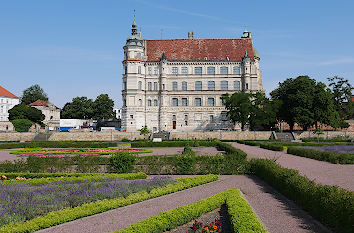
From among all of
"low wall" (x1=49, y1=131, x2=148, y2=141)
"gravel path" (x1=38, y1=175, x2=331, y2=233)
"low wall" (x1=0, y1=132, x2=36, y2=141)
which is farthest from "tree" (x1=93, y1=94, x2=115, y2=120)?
"gravel path" (x1=38, y1=175, x2=331, y2=233)

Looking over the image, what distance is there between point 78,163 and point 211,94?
58.0m

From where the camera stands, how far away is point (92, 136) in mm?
61188

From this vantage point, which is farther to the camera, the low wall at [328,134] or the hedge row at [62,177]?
the low wall at [328,134]

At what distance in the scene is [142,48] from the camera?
7531 cm

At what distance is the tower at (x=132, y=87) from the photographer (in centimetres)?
7350

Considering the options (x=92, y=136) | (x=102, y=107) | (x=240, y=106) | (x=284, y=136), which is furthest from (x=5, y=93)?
(x=284, y=136)

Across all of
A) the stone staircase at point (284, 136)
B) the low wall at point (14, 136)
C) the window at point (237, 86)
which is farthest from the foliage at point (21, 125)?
the stone staircase at point (284, 136)

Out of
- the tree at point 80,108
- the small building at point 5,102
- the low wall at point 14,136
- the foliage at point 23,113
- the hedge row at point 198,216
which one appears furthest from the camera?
the tree at point 80,108

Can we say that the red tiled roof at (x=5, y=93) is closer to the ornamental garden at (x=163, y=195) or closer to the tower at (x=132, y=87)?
the tower at (x=132, y=87)

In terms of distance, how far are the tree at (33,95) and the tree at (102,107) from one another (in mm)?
27244

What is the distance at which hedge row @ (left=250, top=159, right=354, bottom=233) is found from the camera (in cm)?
916

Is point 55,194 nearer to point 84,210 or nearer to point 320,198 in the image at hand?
point 84,210

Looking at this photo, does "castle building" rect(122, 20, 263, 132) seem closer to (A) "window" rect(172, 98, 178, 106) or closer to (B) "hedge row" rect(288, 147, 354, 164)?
(A) "window" rect(172, 98, 178, 106)

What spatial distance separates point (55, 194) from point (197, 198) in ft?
19.0
